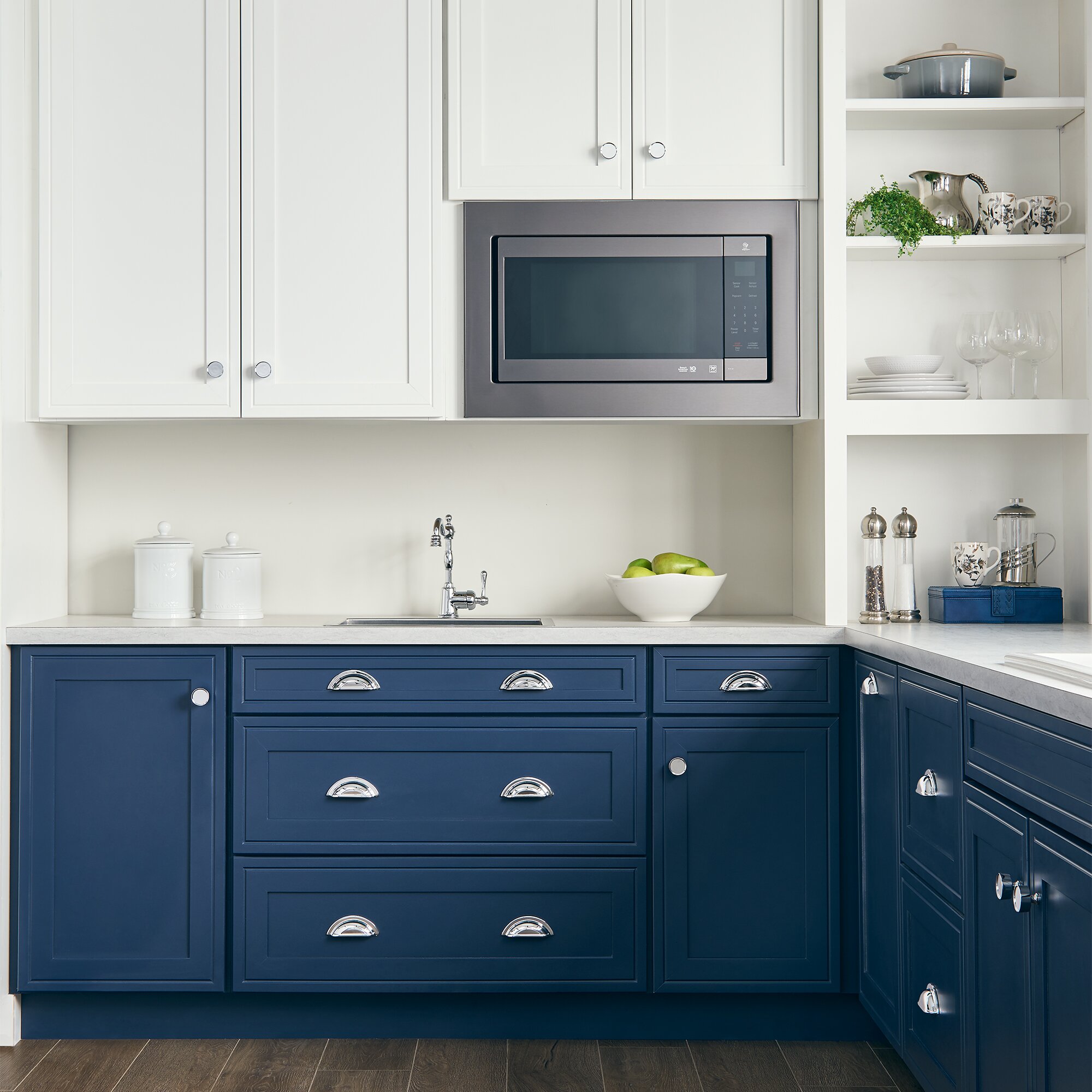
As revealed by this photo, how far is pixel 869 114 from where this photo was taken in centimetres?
255

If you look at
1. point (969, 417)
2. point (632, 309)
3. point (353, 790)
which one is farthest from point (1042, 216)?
point (353, 790)

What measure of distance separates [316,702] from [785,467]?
1362 mm

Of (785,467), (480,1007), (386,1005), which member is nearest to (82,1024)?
(386,1005)

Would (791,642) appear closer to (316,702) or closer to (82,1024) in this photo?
(316,702)

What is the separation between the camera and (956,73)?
2.53 metres

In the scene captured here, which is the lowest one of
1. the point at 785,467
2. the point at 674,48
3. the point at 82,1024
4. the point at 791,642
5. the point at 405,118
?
the point at 82,1024

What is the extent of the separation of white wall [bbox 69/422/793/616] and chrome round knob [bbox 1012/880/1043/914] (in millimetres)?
1360

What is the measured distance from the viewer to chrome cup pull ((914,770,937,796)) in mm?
1817

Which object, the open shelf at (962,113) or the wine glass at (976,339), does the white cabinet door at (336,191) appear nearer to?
the open shelf at (962,113)

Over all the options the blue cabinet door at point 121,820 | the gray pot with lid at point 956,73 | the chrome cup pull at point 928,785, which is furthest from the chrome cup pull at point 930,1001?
the gray pot with lid at point 956,73

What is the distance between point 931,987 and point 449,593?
4.57 ft

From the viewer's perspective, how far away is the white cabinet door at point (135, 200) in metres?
2.40

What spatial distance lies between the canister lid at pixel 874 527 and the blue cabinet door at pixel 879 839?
40 centimetres

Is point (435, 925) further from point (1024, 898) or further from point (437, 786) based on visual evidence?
point (1024, 898)
